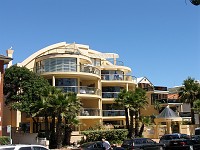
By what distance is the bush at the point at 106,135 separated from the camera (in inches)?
1490

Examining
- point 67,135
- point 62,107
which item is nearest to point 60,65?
point 67,135

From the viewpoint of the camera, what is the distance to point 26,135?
3906 cm

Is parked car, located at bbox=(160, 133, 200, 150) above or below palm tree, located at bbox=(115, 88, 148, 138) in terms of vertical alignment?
below

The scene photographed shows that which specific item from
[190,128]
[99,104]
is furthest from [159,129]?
[99,104]

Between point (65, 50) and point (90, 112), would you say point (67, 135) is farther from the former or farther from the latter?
point (65, 50)

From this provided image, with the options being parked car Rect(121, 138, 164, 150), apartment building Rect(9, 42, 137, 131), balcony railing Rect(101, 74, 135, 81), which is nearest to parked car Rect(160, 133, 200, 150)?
parked car Rect(121, 138, 164, 150)

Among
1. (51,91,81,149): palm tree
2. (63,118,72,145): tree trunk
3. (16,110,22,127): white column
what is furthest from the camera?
(16,110,22,127): white column

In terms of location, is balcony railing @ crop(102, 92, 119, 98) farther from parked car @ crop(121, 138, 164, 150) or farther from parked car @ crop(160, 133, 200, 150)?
parked car @ crop(121, 138, 164, 150)

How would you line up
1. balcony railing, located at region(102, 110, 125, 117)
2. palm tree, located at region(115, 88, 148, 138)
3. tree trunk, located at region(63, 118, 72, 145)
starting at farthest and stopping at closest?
1. balcony railing, located at region(102, 110, 125, 117)
2. palm tree, located at region(115, 88, 148, 138)
3. tree trunk, located at region(63, 118, 72, 145)

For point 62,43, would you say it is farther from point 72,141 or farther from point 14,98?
point 72,141

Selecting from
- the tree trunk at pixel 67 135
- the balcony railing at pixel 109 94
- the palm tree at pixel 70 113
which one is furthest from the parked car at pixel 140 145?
the balcony railing at pixel 109 94

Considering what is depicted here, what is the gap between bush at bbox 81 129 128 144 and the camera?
1490 inches

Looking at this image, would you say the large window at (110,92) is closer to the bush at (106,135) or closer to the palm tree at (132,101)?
the palm tree at (132,101)

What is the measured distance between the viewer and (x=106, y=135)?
3822cm
